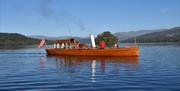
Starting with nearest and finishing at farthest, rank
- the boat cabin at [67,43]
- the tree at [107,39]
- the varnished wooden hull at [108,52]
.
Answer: the varnished wooden hull at [108,52]
the boat cabin at [67,43]
the tree at [107,39]

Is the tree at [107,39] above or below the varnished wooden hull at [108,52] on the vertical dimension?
above

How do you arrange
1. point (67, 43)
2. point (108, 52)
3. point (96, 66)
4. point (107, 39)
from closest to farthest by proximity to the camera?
point (96, 66) → point (108, 52) → point (67, 43) → point (107, 39)

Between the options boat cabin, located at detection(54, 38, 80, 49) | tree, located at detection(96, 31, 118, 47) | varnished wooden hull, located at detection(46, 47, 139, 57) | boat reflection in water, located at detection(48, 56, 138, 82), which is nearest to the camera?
boat reflection in water, located at detection(48, 56, 138, 82)

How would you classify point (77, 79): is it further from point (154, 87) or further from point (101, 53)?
point (101, 53)

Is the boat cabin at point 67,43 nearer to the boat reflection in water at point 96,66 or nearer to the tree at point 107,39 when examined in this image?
the boat reflection in water at point 96,66

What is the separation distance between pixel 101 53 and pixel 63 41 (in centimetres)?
1641

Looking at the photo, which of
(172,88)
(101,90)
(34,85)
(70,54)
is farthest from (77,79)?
(70,54)

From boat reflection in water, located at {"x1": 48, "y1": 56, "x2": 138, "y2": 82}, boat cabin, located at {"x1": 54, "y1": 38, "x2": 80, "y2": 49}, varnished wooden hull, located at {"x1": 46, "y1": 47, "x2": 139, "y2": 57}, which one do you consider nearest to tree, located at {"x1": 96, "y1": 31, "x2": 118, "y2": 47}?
boat cabin, located at {"x1": 54, "y1": 38, "x2": 80, "y2": 49}

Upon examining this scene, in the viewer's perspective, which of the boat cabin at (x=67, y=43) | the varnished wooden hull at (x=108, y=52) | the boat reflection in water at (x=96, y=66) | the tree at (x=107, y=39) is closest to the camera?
the boat reflection in water at (x=96, y=66)

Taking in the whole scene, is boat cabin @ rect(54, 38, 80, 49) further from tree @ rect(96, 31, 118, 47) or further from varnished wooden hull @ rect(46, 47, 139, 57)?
tree @ rect(96, 31, 118, 47)

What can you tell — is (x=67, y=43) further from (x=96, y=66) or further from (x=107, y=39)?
(x=107, y=39)

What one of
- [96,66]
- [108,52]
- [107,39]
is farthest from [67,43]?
[107,39]

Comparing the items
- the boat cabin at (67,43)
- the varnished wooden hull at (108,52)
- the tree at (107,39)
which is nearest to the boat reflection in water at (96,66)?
the varnished wooden hull at (108,52)

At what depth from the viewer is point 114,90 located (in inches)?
799
